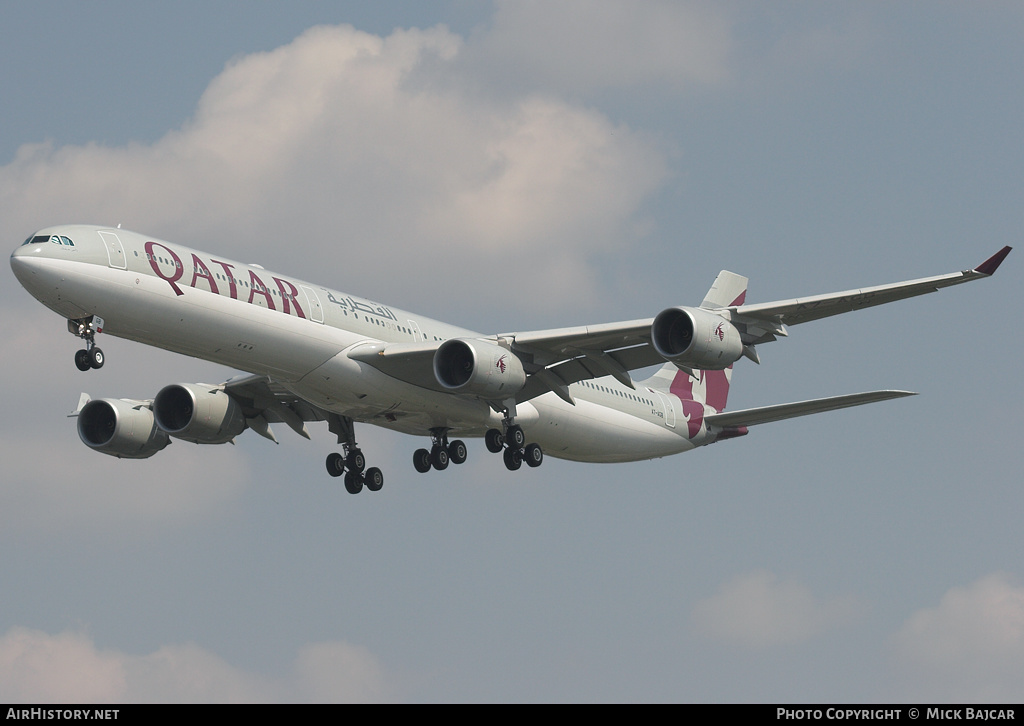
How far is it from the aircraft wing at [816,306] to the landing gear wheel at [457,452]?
404 inches

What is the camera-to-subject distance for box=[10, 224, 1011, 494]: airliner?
3409cm

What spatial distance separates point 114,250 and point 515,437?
13.3 meters

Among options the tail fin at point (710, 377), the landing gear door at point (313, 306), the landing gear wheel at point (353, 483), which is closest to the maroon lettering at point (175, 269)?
the landing gear door at point (313, 306)

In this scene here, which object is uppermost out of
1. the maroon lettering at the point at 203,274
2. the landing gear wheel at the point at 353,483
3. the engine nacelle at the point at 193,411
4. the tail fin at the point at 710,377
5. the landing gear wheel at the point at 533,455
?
the tail fin at the point at 710,377

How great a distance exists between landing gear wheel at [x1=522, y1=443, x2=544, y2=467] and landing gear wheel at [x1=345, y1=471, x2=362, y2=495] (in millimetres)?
6247

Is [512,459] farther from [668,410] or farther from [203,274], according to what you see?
[203,274]

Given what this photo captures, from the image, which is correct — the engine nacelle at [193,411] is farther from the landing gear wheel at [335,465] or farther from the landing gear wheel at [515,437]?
the landing gear wheel at [515,437]

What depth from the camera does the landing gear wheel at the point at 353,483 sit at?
45.1 meters

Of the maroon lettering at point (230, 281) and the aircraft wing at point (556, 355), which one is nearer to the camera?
the maroon lettering at point (230, 281)

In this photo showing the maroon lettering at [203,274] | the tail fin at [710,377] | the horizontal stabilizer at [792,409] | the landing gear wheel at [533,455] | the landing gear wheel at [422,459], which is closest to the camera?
the maroon lettering at [203,274]

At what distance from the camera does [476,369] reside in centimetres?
3775

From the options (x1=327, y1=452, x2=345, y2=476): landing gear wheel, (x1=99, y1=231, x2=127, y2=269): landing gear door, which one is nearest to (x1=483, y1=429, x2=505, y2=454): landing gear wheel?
(x1=327, y1=452, x2=345, y2=476): landing gear wheel

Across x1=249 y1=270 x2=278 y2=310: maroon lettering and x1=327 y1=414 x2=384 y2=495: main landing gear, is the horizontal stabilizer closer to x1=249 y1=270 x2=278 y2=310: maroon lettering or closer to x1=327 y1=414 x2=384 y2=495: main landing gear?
x1=327 y1=414 x2=384 y2=495: main landing gear
